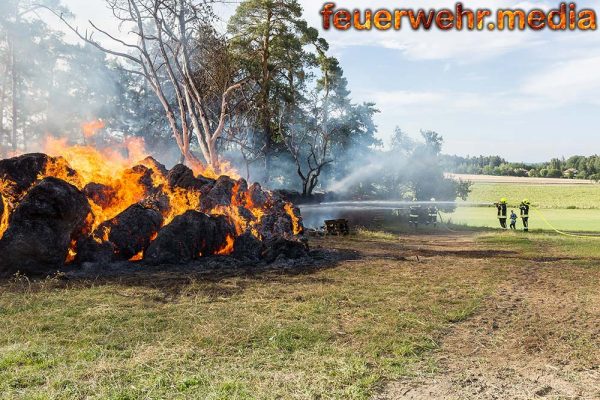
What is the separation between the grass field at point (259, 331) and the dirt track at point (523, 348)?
6 centimetres

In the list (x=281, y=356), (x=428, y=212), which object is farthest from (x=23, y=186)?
(x=428, y=212)

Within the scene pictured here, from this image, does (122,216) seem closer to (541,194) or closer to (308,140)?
(308,140)

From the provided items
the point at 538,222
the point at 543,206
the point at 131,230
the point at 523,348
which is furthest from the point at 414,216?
the point at 543,206

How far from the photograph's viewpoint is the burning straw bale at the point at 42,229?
11.4 metres

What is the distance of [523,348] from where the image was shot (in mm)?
6828

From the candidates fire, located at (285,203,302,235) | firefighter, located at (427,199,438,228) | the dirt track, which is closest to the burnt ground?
the dirt track

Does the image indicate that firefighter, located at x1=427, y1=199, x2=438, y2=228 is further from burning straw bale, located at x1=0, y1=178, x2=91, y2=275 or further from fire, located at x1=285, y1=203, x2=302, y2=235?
burning straw bale, located at x1=0, y1=178, x2=91, y2=275

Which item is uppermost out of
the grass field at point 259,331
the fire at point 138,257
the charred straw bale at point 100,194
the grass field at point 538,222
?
the charred straw bale at point 100,194

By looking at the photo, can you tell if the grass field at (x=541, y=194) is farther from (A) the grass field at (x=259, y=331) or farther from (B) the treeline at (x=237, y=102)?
(A) the grass field at (x=259, y=331)

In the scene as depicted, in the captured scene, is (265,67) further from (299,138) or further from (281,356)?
(281,356)

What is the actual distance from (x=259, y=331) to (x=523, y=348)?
3.74 m

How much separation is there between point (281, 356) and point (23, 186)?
34.7 feet

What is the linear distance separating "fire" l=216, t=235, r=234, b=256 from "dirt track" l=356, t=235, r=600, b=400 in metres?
7.79

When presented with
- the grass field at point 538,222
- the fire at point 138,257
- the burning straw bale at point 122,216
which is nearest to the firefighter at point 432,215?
the grass field at point 538,222
